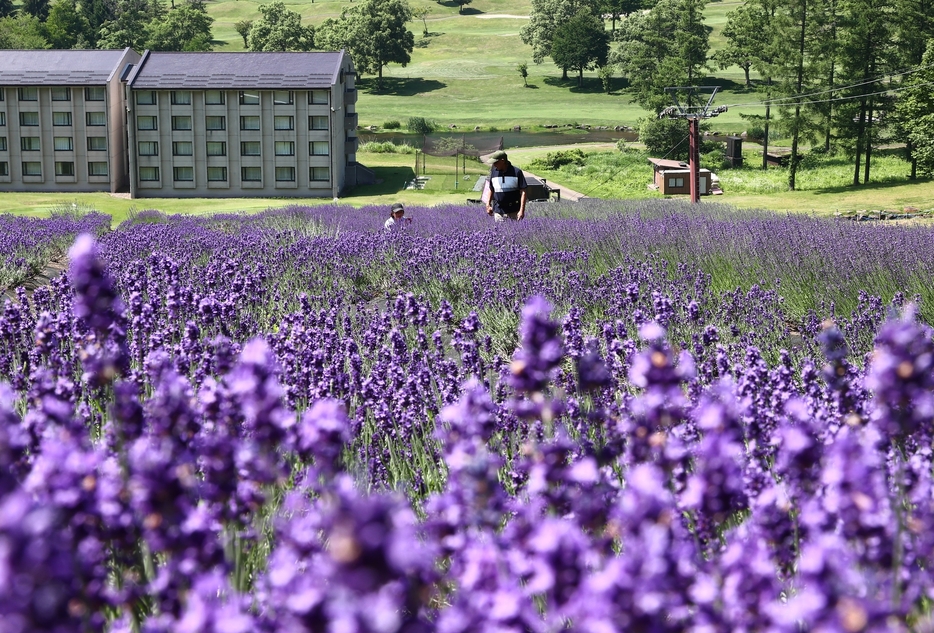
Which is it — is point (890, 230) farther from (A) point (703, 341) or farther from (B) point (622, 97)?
(B) point (622, 97)

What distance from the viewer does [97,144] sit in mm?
54000

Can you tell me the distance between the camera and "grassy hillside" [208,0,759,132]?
9650 cm

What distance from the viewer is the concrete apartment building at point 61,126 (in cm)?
5312

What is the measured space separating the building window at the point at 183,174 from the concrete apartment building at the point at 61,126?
13.8 ft

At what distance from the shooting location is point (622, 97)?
111062 mm

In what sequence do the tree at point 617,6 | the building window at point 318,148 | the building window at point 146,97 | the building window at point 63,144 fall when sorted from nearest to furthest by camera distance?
the building window at point 146,97, the building window at point 318,148, the building window at point 63,144, the tree at point 617,6

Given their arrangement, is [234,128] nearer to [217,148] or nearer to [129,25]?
[217,148]

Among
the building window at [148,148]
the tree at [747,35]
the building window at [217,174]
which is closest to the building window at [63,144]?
the building window at [148,148]

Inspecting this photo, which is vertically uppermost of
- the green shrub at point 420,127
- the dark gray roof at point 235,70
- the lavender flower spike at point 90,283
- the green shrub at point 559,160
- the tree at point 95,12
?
the tree at point 95,12

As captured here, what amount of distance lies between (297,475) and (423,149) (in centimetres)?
6620

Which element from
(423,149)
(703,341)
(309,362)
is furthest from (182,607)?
(423,149)

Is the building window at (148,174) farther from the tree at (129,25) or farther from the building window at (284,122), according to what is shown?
the tree at (129,25)

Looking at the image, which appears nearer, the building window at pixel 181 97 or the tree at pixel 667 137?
the building window at pixel 181 97

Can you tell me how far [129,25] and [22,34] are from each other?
12.0 meters
